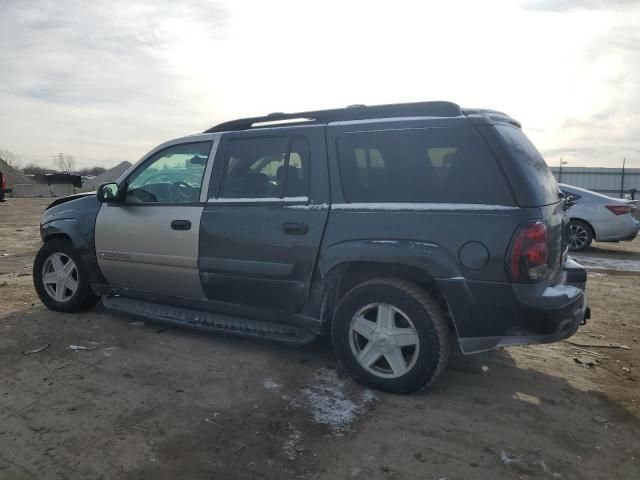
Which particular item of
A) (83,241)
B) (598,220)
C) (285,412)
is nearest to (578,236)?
(598,220)

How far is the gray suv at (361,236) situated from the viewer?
3.18 meters

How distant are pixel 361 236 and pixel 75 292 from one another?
10.8 ft

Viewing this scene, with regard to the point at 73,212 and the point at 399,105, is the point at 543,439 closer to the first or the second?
the point at 399,105

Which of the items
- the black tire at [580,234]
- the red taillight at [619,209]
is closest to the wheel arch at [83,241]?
the black tire at [580,234]

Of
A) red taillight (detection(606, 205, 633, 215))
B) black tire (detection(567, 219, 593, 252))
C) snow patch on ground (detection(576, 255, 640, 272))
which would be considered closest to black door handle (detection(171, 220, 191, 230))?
snow patch on ground (detection(576, 255, 640, 272))

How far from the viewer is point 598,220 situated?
10203 millimetres

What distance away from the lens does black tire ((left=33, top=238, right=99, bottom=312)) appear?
5148 mm

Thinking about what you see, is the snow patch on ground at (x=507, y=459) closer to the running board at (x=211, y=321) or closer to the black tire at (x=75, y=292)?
the running board at (x=211, y=321)

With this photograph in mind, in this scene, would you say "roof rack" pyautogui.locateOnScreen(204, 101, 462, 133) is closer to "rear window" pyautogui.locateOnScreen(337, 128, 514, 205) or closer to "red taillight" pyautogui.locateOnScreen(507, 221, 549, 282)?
"rear window" pyautogui.locateOnScreen(337, 128, 514, 205)

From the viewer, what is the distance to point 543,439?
2.95 m

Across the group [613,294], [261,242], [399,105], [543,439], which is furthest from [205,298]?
[613,294]

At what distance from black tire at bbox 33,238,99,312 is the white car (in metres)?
A: 8.70

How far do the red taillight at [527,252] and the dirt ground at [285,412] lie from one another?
0.92 meters

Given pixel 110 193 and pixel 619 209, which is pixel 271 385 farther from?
pixel 619 209
